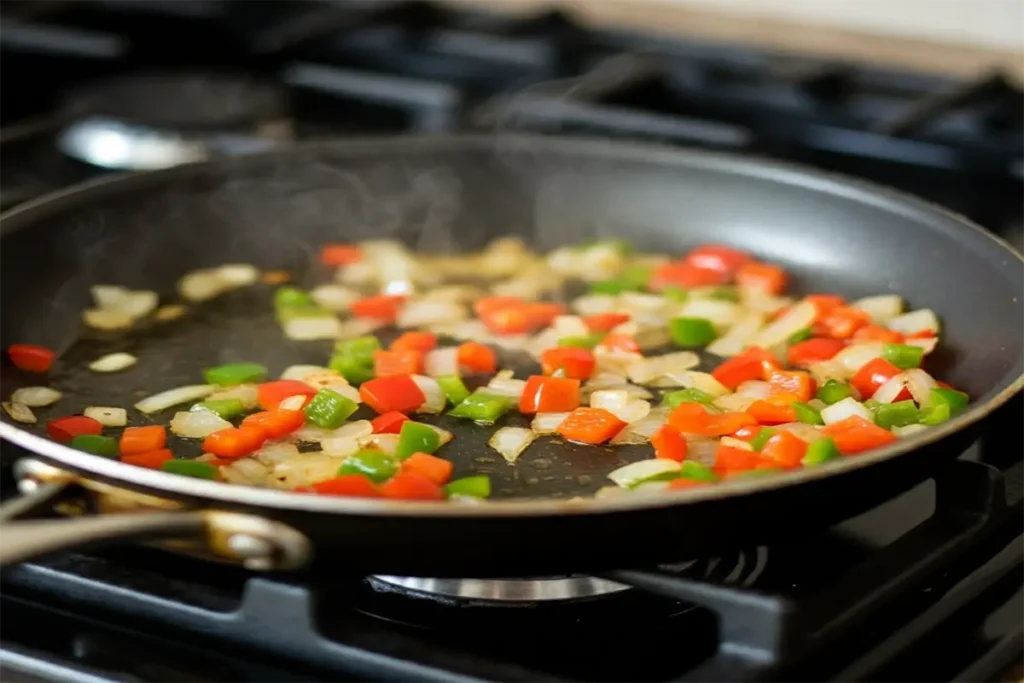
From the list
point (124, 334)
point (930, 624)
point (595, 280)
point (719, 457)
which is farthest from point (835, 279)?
point (124, 334)

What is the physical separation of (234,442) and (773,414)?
1.35 feet

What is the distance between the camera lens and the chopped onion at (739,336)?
49.0 inches

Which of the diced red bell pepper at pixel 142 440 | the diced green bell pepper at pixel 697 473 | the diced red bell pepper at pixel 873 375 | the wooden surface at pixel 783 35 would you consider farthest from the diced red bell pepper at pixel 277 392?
the wooden surface at pixel 783 35

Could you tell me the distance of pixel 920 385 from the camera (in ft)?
3.57

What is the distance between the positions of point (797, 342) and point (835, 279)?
13cm

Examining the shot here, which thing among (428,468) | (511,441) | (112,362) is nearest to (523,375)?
(511,441)

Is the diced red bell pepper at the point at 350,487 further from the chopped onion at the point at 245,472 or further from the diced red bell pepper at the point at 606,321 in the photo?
the diced red bell pepper at the point at 606,321

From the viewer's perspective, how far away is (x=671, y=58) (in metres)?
1.65

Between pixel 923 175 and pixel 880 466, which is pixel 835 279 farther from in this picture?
pixel 880 466

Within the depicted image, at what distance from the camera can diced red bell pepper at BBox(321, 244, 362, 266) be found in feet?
4.67

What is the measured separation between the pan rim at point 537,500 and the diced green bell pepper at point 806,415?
0.57ft

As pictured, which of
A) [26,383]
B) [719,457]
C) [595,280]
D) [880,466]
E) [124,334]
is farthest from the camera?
[595,280]

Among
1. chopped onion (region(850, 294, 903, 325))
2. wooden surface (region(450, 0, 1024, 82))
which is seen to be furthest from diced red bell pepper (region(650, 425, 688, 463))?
wooden surface (region(450, 0, 1024, 82))

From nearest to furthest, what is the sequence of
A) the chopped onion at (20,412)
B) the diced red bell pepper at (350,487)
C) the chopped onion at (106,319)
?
the diced red bell pepper at (350,487) → the chopped onion at (20,412) → the chopped onion at (106,319)
